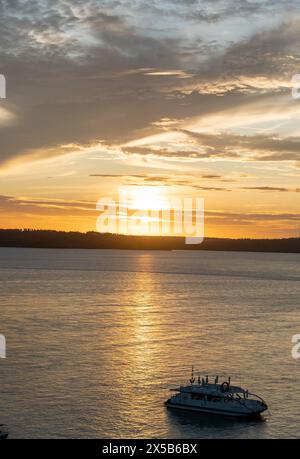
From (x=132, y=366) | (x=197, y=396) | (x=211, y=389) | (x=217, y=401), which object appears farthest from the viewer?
(x=132, y=366)

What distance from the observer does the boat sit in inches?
2726

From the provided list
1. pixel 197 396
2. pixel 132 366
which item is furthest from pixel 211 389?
pixel 132 366

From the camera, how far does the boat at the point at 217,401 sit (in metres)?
69.2

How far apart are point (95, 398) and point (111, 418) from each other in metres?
7.43

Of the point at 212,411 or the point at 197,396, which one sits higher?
the point at 197,396

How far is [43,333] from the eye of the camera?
117000mm

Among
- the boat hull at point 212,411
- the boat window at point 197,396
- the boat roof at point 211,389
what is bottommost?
the boat hull at point 212,411

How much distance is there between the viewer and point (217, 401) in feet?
237

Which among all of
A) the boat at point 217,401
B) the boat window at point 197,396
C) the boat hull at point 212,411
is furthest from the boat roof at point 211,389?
the boat hull at point 212,411

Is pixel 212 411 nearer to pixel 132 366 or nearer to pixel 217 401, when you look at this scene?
pixel 217 401

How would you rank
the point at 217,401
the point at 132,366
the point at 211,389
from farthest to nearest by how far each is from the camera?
the point at 132,366 → the point at 211,389 → the point at 217,401

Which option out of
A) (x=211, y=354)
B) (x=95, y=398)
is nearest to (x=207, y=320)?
(x=211, y=354)

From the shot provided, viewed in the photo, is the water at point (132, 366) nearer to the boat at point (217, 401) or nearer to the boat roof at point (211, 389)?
the boat at point (217, 401)

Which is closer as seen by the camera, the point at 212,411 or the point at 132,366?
the point at 212,411
